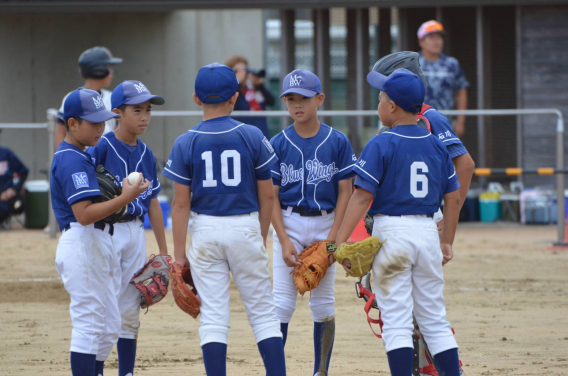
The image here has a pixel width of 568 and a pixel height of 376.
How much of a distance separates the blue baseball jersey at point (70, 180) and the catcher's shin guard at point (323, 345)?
1.63 metres

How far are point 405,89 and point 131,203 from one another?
1632 mm

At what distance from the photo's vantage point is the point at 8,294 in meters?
7.85

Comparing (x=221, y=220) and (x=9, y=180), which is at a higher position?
(x=9, y=180)

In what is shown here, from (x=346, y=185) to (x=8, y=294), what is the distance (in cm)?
426

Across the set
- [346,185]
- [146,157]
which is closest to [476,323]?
[346,185]

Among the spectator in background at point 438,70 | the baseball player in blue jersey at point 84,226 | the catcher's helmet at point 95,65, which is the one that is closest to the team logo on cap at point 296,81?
the baseball player in blue jersey at point 84,226

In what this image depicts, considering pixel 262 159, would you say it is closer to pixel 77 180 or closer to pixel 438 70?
pixel 77 180

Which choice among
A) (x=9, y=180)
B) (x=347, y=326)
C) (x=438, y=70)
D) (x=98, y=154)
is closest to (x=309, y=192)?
(x=98, y=154)

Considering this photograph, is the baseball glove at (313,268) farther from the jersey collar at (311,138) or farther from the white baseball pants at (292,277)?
the jersey collar at (311,138)

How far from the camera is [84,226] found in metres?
4.35

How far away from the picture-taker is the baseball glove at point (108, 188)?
4336 mm

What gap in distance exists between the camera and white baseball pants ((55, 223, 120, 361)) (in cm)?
429

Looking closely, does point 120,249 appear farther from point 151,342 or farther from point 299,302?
point 299,302

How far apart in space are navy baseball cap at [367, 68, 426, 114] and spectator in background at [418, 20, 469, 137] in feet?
17.6
